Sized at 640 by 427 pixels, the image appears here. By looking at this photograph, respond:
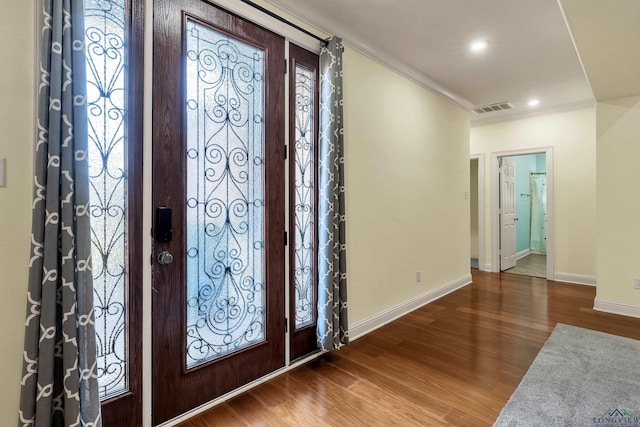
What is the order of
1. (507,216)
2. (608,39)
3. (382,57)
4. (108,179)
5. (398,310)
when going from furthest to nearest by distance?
(507,216) → (398,310) → (382,57) → (608,39) → (108,179)

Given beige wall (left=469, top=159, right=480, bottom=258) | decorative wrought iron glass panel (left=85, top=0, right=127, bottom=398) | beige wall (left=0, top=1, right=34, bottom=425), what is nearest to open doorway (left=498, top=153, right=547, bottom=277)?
beige wall (left=469, top=159, right=480, bottom=258)

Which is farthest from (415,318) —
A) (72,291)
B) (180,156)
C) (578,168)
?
(578,168)

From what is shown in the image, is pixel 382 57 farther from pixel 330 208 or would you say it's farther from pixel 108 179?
pixel 108 179

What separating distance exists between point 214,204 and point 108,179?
22.9 inches

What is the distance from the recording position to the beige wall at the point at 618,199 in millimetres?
3545

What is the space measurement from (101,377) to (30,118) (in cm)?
127

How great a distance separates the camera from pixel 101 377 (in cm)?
165

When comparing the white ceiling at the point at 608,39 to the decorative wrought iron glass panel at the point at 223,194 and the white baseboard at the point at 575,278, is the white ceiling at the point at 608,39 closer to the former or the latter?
the decorative wrought iron glass panel at the point at 223,194

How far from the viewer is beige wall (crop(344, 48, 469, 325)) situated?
306 centimetres

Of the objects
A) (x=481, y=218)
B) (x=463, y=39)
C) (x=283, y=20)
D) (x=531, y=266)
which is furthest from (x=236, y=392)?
(x=531, y=266)

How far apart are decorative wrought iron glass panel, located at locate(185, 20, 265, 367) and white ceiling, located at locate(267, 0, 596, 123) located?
74 cm

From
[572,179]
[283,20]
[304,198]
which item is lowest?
[304,198]

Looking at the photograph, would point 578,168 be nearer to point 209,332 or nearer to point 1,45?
point 209,332

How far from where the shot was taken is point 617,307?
144 inches
